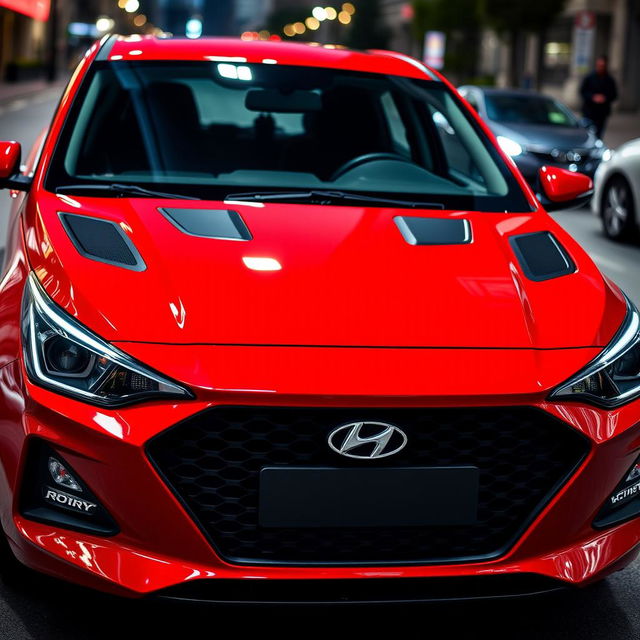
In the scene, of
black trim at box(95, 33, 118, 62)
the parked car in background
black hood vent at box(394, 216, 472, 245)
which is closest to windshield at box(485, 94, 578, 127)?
the parked car in background

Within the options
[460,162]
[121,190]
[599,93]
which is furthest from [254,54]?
[599,93]

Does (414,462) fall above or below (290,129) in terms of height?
below

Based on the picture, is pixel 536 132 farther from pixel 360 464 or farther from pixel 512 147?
pixel 360 464

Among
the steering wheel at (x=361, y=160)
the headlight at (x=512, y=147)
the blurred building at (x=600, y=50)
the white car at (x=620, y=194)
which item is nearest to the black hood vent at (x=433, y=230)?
the steering wheel at (x=361, y=160)

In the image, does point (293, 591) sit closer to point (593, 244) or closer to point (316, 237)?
point (316, 237)

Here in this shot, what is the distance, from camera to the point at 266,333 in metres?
2.60

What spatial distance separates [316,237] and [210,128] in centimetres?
150

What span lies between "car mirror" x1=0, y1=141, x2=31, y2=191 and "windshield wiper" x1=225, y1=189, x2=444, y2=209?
716mm

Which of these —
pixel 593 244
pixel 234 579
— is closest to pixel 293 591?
pixel 234 579

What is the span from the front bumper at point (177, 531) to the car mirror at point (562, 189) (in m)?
1.45

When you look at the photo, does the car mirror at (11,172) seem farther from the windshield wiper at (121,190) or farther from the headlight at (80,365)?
the headlight at (80,365)

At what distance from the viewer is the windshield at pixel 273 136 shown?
3.76 meters

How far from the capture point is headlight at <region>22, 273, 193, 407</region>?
2.46 m

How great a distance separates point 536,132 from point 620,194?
378cm
